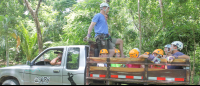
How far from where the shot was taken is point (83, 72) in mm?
A: 3725

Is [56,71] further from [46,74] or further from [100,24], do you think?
[100,24]

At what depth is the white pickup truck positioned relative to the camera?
2.95m

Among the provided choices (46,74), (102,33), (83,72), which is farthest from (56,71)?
(102,33)

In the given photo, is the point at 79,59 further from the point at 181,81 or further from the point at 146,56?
the point at 181,81

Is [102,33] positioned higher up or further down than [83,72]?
higher up

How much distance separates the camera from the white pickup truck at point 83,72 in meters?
2.95

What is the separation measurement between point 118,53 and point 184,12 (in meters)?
3.60

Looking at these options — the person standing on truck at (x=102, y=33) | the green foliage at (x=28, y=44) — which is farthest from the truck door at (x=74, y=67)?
the green foliage at (x=28, y=44)

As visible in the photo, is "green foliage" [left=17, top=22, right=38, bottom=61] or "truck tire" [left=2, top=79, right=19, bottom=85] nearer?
"truck tire" [left=2, top=79, right=19, bottom=85]

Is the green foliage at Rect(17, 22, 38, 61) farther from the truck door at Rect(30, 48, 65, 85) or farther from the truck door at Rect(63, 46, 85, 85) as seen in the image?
the truck door at Rect(63, 46, 85, 85)

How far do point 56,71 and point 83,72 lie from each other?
28.0 inches

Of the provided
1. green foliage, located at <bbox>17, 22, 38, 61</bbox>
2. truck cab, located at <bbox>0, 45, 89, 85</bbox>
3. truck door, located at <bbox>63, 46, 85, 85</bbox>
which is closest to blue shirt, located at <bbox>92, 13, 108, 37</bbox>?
truck cab, located at <bbox>0, 45, 89, 85</bbox>

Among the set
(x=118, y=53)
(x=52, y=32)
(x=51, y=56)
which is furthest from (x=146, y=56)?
(x=52, y=32)

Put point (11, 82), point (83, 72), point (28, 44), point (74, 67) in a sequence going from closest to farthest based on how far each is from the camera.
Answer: point (83, 72)
point (74, 67)
point (11, 82)
point (28, 44)
